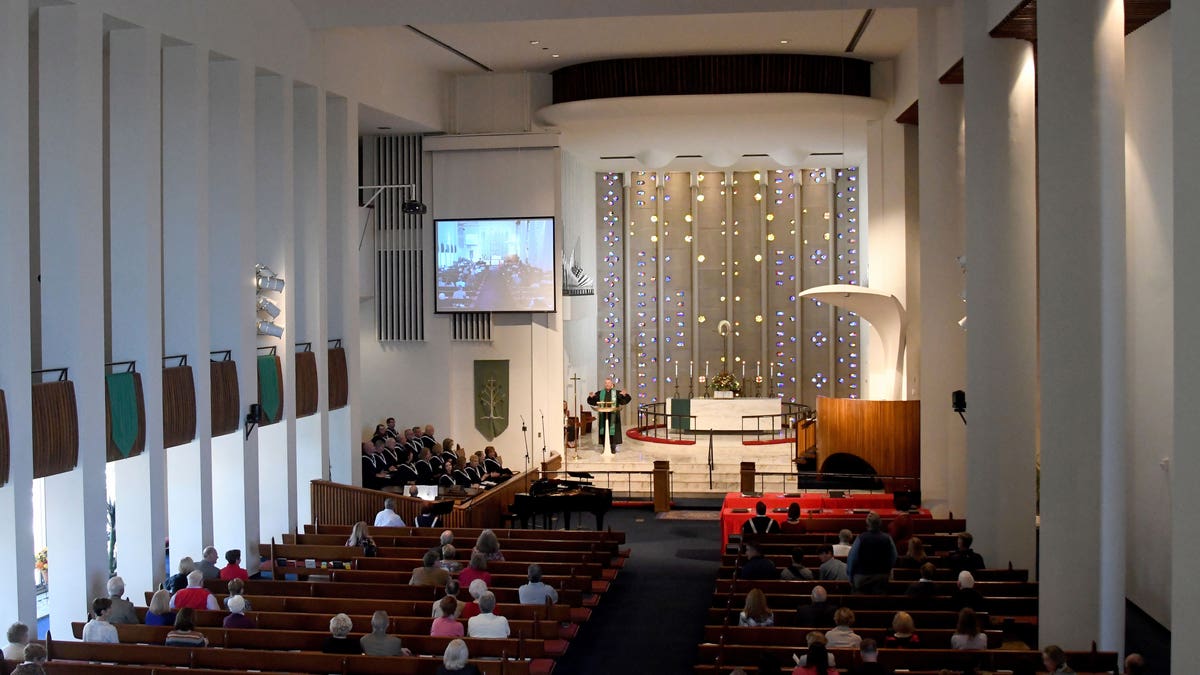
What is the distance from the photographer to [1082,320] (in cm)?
880

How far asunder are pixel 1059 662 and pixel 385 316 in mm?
14749

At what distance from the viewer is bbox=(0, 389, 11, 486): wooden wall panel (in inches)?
346

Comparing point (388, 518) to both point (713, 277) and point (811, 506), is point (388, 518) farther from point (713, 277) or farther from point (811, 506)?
point (713, 277)

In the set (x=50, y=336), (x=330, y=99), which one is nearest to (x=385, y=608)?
(x=50, y=336)

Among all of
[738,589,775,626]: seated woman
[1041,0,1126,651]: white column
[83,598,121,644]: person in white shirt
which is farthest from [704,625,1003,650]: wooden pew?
[83,598,121,644]: person in white shirt

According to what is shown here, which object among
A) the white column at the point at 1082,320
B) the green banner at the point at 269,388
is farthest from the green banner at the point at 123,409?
the white column at the point at 1082,320

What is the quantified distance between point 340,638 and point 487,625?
1039mm

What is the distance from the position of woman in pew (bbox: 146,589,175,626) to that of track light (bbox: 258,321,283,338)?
511 centimetres

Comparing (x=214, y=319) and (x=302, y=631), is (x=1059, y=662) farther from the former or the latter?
(x=214, y=319)

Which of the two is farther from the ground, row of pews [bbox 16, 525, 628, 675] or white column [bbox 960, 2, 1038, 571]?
white column [bbox 960, 2, 1038, 571]

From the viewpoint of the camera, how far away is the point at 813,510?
13758 mm

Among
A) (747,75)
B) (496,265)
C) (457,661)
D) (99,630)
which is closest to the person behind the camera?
(457,661)

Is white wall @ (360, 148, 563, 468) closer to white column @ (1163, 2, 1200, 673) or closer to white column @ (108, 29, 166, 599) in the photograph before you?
white column @ (108, 29, 166, 599)

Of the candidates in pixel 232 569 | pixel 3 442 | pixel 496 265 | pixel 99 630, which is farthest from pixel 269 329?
pixel 496 265
